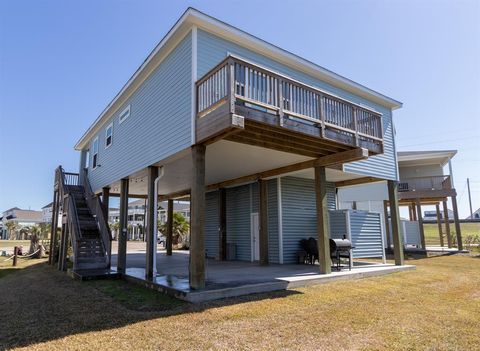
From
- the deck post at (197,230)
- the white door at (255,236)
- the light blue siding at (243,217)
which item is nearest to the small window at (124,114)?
the light blue siding at (243,217)

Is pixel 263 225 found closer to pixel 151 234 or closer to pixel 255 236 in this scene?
pixel 255 236

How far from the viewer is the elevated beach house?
7.04m

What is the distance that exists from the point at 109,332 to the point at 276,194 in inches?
353

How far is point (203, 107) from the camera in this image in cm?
730

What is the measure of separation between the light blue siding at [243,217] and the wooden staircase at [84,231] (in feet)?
18.2

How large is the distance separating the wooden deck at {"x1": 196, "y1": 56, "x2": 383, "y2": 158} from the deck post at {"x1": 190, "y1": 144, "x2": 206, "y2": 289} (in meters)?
0.81

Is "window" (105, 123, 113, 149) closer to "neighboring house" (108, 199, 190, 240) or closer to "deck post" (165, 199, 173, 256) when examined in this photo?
"deck post" (165, 199, 173, 256)

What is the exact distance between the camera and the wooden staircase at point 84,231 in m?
11.1

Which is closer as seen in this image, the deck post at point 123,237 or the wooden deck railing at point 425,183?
the deck post at point 123,237

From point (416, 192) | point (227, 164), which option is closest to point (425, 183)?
point (416, 192)

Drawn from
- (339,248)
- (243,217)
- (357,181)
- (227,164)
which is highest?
(227,164)

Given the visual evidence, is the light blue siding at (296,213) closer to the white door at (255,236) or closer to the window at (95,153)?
the white door at (255,236)

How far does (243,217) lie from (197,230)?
24.8ft

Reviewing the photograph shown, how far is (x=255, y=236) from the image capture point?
13.7m
